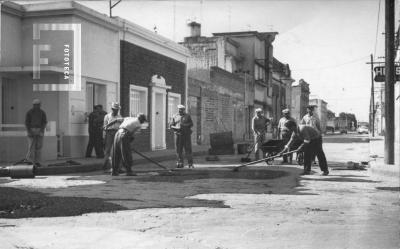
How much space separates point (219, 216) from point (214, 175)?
228 inches

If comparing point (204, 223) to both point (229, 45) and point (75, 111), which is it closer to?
point (75, 111)

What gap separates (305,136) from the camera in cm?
1262

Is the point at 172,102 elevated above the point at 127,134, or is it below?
above

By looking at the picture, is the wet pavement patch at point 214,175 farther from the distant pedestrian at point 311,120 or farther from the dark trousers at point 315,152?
the distant pedestrian at point 311,120

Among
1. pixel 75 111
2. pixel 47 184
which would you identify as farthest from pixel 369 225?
pixel 75 111

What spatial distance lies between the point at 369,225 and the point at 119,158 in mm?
7524

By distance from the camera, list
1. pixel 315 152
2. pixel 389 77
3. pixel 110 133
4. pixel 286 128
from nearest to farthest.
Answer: pixel 315 152
pixel 110 133
pixel 389 77
pixel 286 128

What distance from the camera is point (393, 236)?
5758 mm

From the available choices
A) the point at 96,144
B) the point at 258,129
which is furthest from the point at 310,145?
the point at 96,144

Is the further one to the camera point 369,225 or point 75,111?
point 75,111

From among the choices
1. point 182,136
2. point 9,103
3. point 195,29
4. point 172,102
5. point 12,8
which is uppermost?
point 195,29

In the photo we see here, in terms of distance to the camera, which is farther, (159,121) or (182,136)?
(159,121)

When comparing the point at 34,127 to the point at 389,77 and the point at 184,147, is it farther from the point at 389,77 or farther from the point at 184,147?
the point at 389,77

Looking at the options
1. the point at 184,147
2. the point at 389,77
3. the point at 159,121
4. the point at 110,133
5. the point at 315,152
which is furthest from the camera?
the point at 159,121
